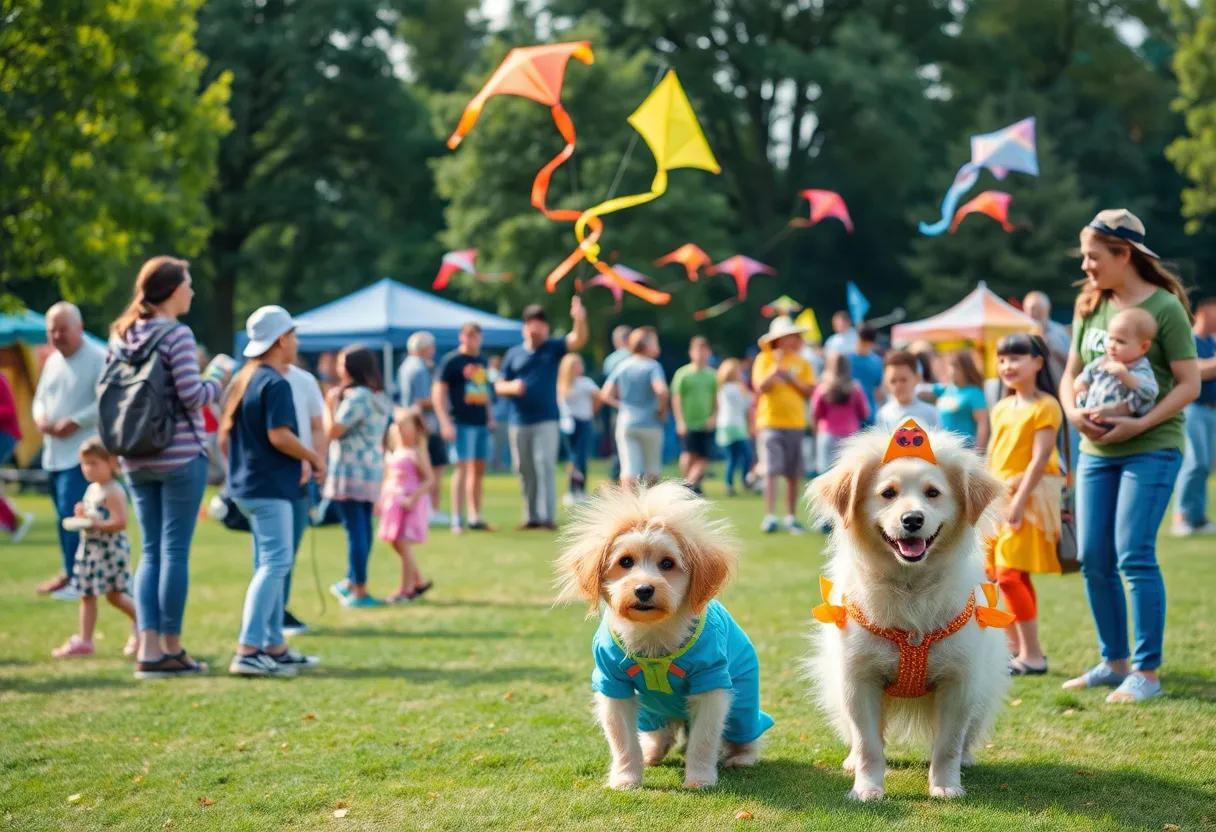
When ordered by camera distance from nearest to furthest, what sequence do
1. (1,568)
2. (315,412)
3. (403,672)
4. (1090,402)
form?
(1090,402) < (403,672) < (315,412) < (1,568)

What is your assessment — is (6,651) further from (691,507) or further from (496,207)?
(496,207)

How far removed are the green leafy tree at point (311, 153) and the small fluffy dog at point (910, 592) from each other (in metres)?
34.0

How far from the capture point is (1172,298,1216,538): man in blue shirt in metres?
12.9

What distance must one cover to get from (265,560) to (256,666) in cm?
59

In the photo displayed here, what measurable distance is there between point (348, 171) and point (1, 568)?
30735 mm

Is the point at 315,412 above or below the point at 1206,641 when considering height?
above

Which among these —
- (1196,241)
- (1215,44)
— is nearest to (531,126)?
(1215,44)

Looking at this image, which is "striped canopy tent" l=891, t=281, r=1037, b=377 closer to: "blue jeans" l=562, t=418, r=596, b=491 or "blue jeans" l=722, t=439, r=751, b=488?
"blue jeans" l=722, t=439, r=751, b=488

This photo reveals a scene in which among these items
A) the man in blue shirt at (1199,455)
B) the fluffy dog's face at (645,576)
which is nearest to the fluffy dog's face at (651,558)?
the fluffy dog's face at (645,576)

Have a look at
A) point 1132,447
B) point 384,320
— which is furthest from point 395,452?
point 384,320

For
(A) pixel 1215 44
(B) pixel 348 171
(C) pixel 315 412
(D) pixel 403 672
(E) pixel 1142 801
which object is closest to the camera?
(E) pixel 1142 801

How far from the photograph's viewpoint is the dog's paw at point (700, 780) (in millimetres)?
4836

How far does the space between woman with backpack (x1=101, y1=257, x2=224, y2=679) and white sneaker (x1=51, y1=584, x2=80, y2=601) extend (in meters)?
3.30

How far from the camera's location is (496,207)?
1470 inches
